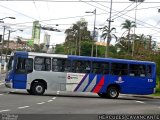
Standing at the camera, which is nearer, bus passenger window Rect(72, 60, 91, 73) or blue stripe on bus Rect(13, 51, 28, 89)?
blue stripe on bus Rect(13, 51, 28, 89)

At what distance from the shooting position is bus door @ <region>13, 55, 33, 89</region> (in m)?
29.1

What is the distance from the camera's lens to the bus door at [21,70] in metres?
29.1

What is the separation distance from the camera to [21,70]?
1152 inches

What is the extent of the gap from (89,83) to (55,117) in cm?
1539

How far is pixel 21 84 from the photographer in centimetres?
2911

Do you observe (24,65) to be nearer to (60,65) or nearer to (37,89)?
(37,89)

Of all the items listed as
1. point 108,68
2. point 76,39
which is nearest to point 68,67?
point 108,68

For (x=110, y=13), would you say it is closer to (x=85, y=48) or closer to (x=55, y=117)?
(x=55, y=117)

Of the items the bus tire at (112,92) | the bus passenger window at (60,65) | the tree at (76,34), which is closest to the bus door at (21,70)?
the bus passenger window at (60,65)

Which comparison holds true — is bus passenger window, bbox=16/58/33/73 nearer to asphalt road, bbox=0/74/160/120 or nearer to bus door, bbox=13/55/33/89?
bus door, bbox=13/55/33/89

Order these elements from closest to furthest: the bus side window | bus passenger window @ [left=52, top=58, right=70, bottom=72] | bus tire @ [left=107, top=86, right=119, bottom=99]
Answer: bus passenger window @ [left=52, top=58, right=70, bottom=72]
bus tire @ [left=107, top=86, right=119, bottom=99]
the bus side window

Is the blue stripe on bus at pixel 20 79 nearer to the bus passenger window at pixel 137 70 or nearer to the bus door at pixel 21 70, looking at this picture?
the bus door at pixel 21 70

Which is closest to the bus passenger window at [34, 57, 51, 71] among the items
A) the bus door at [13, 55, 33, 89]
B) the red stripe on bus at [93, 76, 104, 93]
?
the bus door at [13, 55, 33, 89]

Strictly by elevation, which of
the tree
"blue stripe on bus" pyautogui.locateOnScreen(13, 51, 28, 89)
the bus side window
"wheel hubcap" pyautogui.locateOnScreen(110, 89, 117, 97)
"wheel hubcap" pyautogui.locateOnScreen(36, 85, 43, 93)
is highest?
the tree
